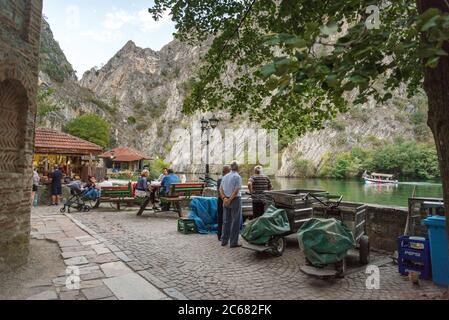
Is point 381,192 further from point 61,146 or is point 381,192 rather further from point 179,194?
point 61,146

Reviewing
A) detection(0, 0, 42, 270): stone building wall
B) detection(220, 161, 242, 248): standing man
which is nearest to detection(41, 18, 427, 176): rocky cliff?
detection(220, 161, 242, 248): standing man

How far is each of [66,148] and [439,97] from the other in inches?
713

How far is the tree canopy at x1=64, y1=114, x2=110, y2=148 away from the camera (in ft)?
172

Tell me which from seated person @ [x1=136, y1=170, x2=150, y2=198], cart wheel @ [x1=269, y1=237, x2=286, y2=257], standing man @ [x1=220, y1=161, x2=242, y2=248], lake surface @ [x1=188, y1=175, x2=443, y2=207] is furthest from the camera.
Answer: lake surface @ [x1=188, y1=175, x2=443, y2=207]

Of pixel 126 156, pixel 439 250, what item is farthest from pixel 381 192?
pixel 439 250

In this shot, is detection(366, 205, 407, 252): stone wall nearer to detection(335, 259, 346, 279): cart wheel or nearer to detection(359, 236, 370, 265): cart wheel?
detection(359, 236, 370, 265): cart wheel

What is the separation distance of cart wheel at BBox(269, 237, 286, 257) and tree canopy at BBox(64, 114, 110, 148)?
52.2 meters

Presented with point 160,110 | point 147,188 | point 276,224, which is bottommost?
point 276,224

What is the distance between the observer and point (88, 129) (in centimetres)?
5312

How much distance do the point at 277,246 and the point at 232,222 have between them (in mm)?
1162

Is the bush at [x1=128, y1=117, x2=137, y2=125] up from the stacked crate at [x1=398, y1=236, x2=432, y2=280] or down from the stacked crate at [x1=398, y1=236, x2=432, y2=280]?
up

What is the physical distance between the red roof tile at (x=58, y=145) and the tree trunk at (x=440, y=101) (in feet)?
58.6

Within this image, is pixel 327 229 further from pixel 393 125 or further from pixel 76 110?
pixel 393 125

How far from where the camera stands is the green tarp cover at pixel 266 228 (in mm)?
5809
